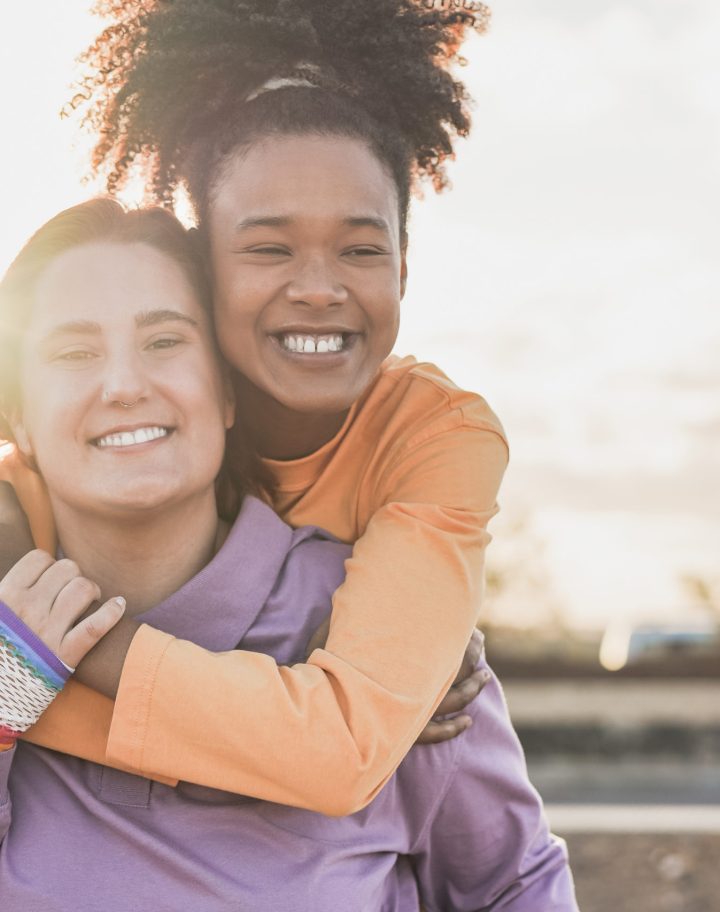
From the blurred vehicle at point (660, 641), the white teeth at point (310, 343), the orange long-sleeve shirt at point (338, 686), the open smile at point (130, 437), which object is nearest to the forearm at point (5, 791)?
the orange long-sleeve shirt at point (338, 686)

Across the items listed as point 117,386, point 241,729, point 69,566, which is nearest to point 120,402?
point 117,386

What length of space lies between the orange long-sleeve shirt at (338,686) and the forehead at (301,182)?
0.66 meters

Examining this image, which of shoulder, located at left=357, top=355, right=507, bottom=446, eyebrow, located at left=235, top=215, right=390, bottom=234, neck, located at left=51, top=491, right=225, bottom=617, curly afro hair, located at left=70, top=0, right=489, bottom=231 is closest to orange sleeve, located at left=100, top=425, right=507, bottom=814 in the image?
neck, located at left=51, top=491, right=225, bottom=617

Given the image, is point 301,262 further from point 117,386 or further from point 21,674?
point 21,674

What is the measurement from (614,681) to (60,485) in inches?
699

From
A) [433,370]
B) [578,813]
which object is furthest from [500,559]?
[433,370]

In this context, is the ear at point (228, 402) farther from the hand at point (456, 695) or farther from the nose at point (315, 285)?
the hand at point (456, 695)

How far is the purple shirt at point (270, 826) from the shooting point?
284 centimetres

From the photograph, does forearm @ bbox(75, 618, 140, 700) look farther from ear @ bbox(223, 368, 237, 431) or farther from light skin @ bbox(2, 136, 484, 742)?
light skin @ bbox(2, 136, 484, 742)

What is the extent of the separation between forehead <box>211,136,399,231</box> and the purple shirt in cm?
75

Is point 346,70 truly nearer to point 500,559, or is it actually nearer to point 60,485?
point 60,485

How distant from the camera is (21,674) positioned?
275 cm

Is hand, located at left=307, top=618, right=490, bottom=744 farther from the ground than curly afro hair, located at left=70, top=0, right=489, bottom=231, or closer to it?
closer to it

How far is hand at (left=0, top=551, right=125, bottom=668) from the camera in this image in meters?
2.80
